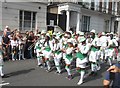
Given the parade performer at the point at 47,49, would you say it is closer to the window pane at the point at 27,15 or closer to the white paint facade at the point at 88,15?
the window pane at the point at 27,15

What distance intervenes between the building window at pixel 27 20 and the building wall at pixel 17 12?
0.34 metres

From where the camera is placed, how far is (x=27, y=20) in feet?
64.5

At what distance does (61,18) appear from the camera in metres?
22.9

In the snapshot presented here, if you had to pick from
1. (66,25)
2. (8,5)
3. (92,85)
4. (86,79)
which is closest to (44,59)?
(86,79)

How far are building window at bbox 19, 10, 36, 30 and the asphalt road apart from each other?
26.1 ft

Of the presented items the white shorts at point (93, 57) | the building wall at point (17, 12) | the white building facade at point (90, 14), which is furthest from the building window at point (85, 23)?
the white shorts at point (93, 57)

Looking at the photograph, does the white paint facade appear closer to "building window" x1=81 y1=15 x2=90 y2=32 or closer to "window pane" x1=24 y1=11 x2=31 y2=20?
"building window" x1=81 y1=15 x2=90 y2=32

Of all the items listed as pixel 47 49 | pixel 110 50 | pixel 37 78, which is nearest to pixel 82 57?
pixel 37 78

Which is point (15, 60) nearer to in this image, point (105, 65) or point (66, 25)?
point (105, 65)

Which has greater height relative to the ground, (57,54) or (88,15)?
(88,15)

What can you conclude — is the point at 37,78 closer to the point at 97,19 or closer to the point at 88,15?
the point at 88,15

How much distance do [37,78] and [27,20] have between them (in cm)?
1088

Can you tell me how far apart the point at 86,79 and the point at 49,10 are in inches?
560

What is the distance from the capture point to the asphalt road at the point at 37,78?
8.75 metres
